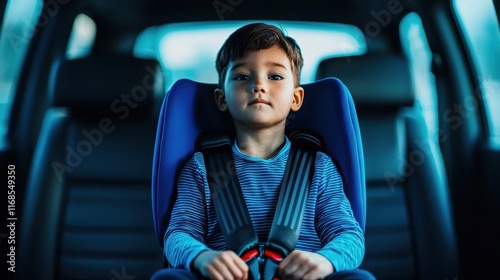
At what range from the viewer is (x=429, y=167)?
2000mm

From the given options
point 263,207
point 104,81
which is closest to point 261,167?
point 263,207

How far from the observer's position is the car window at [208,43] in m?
2.05

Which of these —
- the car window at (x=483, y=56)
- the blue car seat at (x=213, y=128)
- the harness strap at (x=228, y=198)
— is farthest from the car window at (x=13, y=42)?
the car window at (x=483, y=56)

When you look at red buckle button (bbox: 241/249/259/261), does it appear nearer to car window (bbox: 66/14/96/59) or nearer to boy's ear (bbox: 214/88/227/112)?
boy's ear (bbox: 214/88/227/112)

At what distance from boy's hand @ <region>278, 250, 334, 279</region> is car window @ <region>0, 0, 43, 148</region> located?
1329mm

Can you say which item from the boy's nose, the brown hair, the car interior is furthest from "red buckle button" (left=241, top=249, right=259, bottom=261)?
the car interior

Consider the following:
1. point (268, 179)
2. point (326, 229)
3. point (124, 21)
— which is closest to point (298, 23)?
point (124, 21)

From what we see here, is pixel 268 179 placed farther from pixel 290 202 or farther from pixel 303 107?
pixel 303 107

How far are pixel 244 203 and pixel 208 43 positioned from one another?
88 cm

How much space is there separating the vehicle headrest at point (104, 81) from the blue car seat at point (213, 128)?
40 centimetres

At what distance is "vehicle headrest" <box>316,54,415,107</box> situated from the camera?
1.96 metres

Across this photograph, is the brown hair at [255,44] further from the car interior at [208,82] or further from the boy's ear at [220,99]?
the car interior at [208,82]

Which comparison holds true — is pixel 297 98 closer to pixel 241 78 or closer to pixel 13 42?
pixel 241 78

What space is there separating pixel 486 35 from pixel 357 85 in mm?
513
